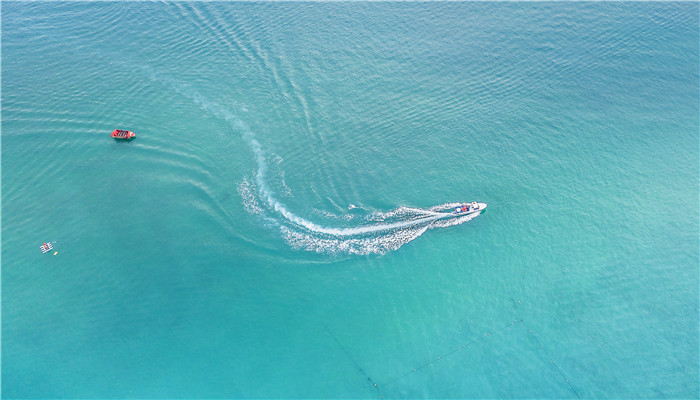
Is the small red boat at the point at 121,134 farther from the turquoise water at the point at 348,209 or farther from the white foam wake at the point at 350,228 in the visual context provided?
the white foam wake at the point at 350,228

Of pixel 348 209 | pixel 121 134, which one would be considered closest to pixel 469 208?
pixel 348 209

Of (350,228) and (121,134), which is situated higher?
(121,134)

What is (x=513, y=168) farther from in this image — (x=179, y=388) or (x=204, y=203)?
(x=179, y=388)

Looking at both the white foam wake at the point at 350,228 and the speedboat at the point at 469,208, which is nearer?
the white foam wake at the point at 350,228

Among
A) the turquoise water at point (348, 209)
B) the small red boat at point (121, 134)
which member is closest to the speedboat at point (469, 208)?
the turquoise water at point (348, 209)

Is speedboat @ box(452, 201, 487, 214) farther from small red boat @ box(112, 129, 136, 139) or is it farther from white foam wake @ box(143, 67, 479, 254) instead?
small red boat @ box(112, 129, 136, 139)

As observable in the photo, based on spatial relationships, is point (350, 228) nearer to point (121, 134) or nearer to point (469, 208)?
point (469, 208)

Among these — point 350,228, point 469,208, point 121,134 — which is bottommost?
point 469,208

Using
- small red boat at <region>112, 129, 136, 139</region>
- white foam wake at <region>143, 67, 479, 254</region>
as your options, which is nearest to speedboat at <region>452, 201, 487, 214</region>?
white foam wake at <region>143, 67, 479, 254</region>
